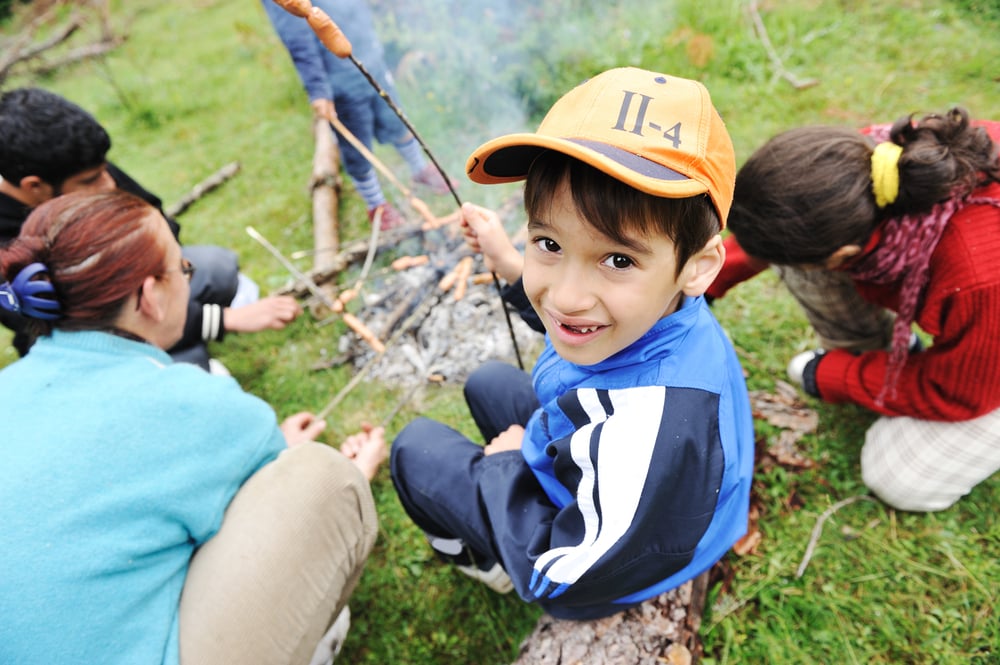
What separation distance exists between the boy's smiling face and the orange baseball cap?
5.3 inches

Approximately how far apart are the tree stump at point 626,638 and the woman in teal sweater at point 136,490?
73 centimetres

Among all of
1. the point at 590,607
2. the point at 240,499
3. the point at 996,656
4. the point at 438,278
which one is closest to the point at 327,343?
the point at 438,278

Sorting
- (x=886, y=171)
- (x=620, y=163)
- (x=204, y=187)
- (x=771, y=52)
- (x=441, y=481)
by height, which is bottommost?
(x=204, y=187)

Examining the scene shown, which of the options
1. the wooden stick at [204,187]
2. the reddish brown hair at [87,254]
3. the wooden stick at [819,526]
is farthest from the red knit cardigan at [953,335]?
the wooden stick at [204,187]

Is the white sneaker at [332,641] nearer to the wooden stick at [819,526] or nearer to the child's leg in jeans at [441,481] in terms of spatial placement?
the child's leg in jeans at [441,481]

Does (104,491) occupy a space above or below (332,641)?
above

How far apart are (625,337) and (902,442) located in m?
1.63

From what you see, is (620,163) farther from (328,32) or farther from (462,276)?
(462,276)

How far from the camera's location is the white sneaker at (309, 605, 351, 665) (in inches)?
79.7

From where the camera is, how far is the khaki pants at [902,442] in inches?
82.7

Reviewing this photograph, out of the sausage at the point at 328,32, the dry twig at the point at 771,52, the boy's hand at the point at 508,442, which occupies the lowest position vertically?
the boy's hand at the point at 508,442

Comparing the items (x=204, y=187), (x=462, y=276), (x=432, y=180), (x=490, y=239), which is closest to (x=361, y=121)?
(x=432, y=180)

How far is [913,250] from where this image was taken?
185 centimetres

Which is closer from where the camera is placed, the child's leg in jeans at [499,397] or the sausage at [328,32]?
the sausage at [328,32]
